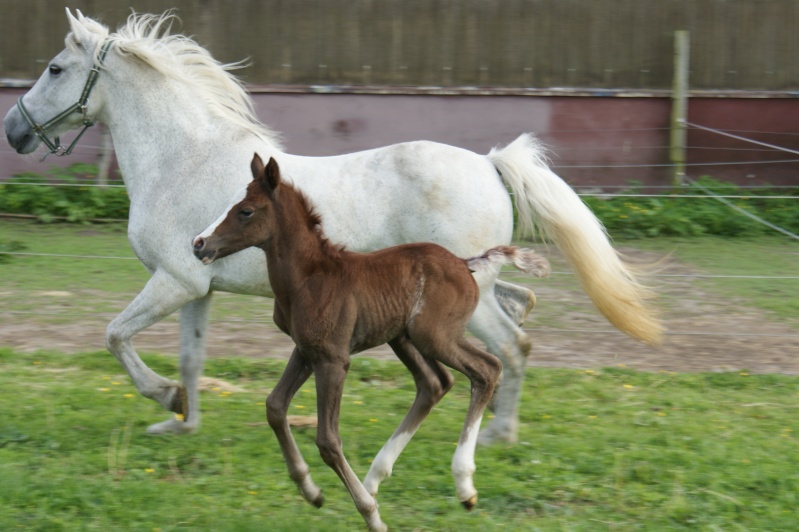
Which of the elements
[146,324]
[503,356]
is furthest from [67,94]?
[503,356]

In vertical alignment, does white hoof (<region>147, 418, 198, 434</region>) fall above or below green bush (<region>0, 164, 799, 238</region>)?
below

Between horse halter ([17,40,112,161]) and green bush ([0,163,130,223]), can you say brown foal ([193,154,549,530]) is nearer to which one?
horse halter ([17,40,112,161])

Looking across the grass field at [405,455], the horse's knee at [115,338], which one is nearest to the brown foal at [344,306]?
the grass field at [405,455]

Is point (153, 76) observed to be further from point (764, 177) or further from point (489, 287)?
point (764, 177)

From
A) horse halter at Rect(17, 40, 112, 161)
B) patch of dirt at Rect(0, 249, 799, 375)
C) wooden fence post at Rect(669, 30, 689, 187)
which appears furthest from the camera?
wooden fence post at Rect(669, 30, 689, 187)

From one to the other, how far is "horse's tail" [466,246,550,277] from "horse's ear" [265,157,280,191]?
2.83 ft

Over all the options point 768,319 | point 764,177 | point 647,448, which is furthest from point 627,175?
point 647,448

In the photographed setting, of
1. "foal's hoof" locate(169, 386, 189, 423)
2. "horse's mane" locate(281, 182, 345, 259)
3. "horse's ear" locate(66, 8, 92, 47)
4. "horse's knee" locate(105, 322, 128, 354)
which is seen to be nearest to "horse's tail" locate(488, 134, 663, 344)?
"horse's mane" locate(281, 182, 345, 259)

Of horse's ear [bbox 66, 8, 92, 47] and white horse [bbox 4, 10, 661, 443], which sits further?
horse's ear [bbox 66, 8, 92, 47]

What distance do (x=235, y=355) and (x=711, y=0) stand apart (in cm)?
833

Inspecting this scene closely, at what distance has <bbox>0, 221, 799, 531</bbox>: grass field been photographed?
4070 millimetres

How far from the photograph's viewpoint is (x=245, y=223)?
3.81 metres

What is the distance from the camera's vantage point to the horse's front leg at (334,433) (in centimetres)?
380

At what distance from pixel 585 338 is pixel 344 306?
3.71 m
